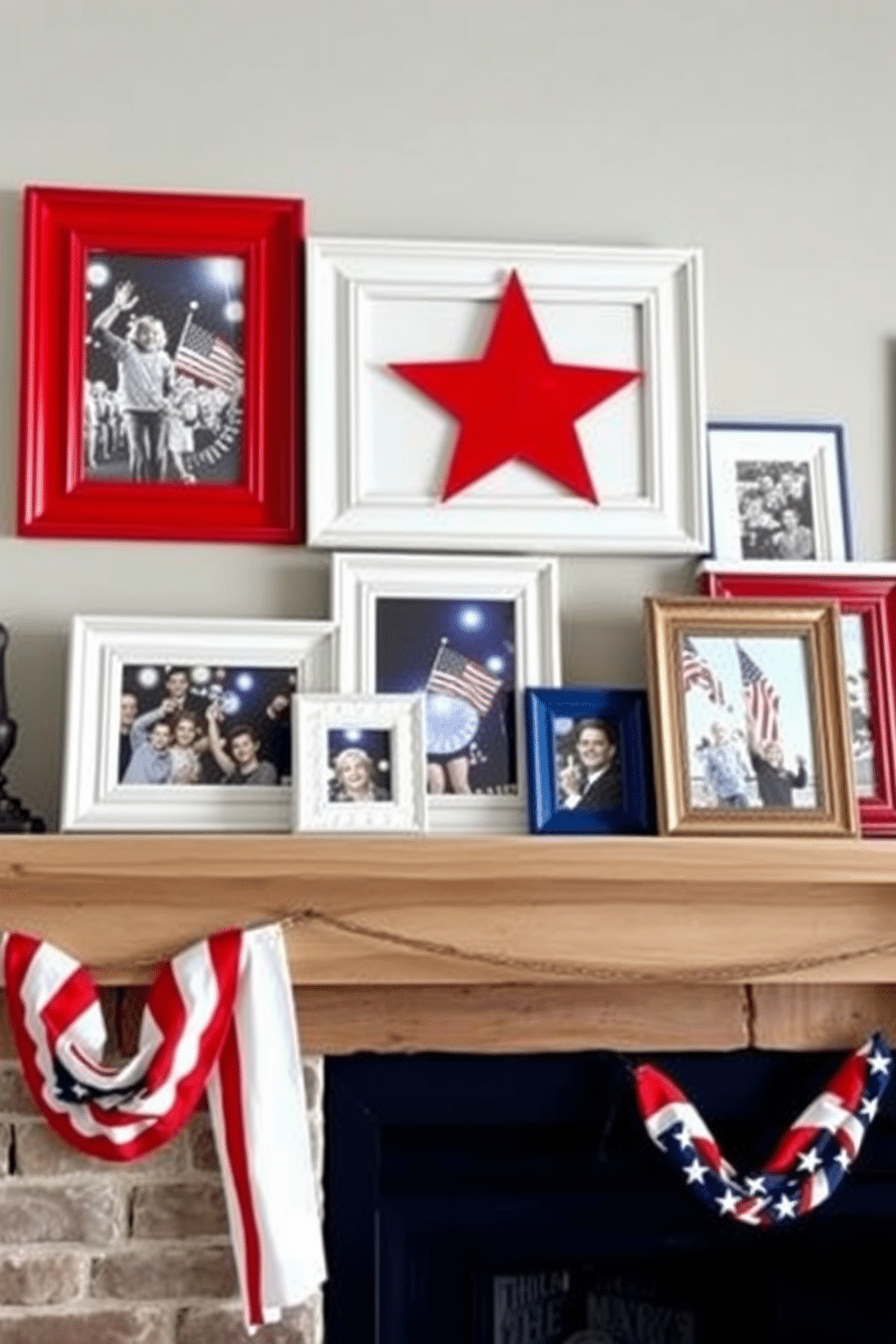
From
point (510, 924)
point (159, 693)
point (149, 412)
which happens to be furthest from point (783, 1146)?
point (149, 412)

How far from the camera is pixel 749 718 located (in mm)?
2186

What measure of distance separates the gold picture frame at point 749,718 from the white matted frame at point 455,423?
133mm

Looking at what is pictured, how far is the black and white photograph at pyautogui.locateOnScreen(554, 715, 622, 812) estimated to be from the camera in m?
2.17

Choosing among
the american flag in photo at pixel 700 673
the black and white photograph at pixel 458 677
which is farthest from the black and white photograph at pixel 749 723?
the black and white photograph at pixel 458 677

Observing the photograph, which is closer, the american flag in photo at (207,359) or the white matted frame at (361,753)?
the white matted frame at (361,753)

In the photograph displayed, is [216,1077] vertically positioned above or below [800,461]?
below

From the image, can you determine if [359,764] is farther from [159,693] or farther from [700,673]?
[700,673]

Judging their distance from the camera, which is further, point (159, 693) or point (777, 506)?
point (777, 506)

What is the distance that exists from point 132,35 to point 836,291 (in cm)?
99

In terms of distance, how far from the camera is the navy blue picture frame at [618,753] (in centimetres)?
215

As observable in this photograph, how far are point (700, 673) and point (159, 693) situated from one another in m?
0.66

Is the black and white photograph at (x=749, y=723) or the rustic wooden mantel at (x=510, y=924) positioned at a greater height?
the black and white photograph at (x=749, y=723)

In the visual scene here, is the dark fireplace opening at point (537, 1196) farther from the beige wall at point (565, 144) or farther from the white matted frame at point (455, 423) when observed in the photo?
the white matted frame at point (455, 423)

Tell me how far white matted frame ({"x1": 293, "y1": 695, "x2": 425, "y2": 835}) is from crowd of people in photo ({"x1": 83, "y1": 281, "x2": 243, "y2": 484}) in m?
0.36
